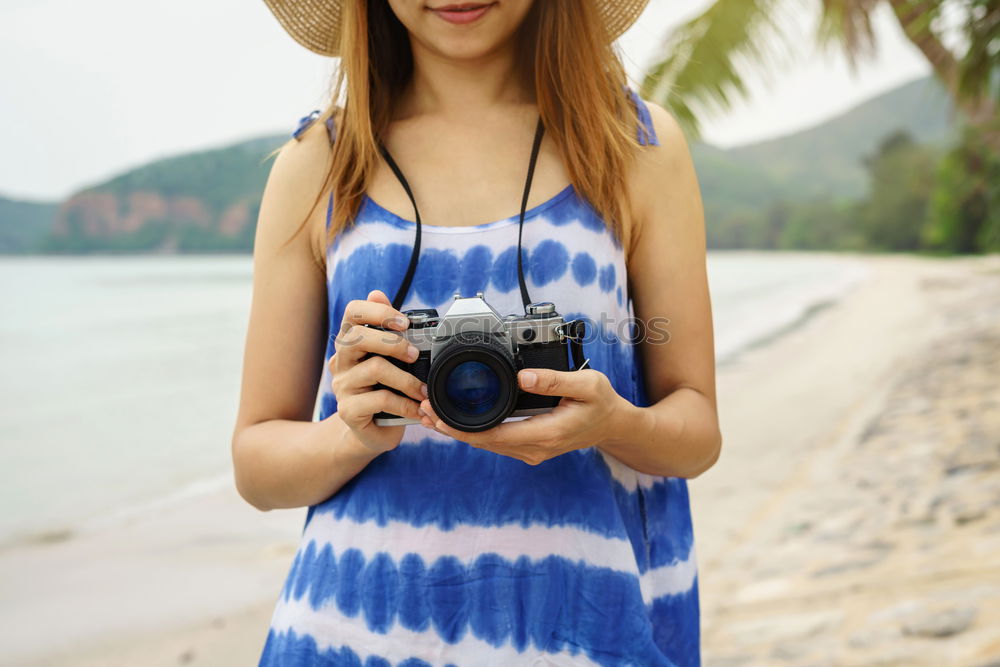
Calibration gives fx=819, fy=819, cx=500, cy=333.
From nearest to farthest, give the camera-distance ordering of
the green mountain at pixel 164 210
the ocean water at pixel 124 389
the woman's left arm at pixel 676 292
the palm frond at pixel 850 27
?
the woman's left arm at pixel 676 292
the palm frond at pixel 850 27
the ocean water at pixel 124 389
the green mountain at pixel 164 210

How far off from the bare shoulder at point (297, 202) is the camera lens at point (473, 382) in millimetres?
295

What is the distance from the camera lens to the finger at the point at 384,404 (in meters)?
0.95

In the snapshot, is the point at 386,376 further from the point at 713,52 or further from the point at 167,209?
the point at 167,209

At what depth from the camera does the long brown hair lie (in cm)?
108

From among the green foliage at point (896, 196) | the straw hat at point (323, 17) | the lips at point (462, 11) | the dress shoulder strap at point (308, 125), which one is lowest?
the dress shoulder strap at point (308, 125)

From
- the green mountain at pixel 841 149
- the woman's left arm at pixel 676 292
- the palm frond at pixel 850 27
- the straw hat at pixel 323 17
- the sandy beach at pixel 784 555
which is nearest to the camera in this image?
the woman's left arm at pixel 676 292

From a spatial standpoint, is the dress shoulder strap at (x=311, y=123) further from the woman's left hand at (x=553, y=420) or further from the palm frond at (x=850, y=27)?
the palm frond at (x=850, y=27)

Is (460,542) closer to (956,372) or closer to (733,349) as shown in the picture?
(956,372)

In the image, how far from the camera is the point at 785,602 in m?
3.07

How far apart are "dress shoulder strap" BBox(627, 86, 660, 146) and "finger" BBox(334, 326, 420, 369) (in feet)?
1.43

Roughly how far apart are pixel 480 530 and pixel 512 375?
211mm

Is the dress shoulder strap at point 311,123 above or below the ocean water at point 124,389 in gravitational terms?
above

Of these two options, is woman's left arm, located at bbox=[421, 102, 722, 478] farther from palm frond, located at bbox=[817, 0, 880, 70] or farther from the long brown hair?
palm frond, located at bbox=[817, 0, 880, 70]

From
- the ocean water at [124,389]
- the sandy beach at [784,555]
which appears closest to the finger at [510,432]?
the sandy beach at [784,555]
